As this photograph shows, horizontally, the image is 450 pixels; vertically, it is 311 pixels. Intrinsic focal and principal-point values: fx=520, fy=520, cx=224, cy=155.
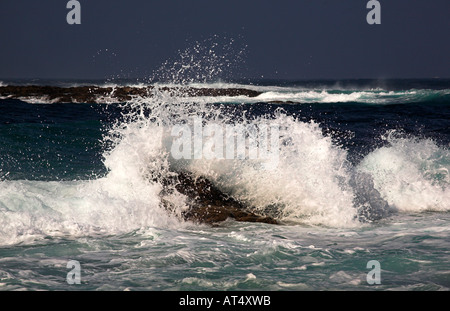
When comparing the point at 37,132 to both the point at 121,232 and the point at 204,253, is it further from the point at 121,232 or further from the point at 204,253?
the point at 204,253

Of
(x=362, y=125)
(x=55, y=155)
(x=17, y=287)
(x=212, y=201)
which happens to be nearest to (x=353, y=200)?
(x=212, y=201)

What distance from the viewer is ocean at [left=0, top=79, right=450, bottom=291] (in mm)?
5285
